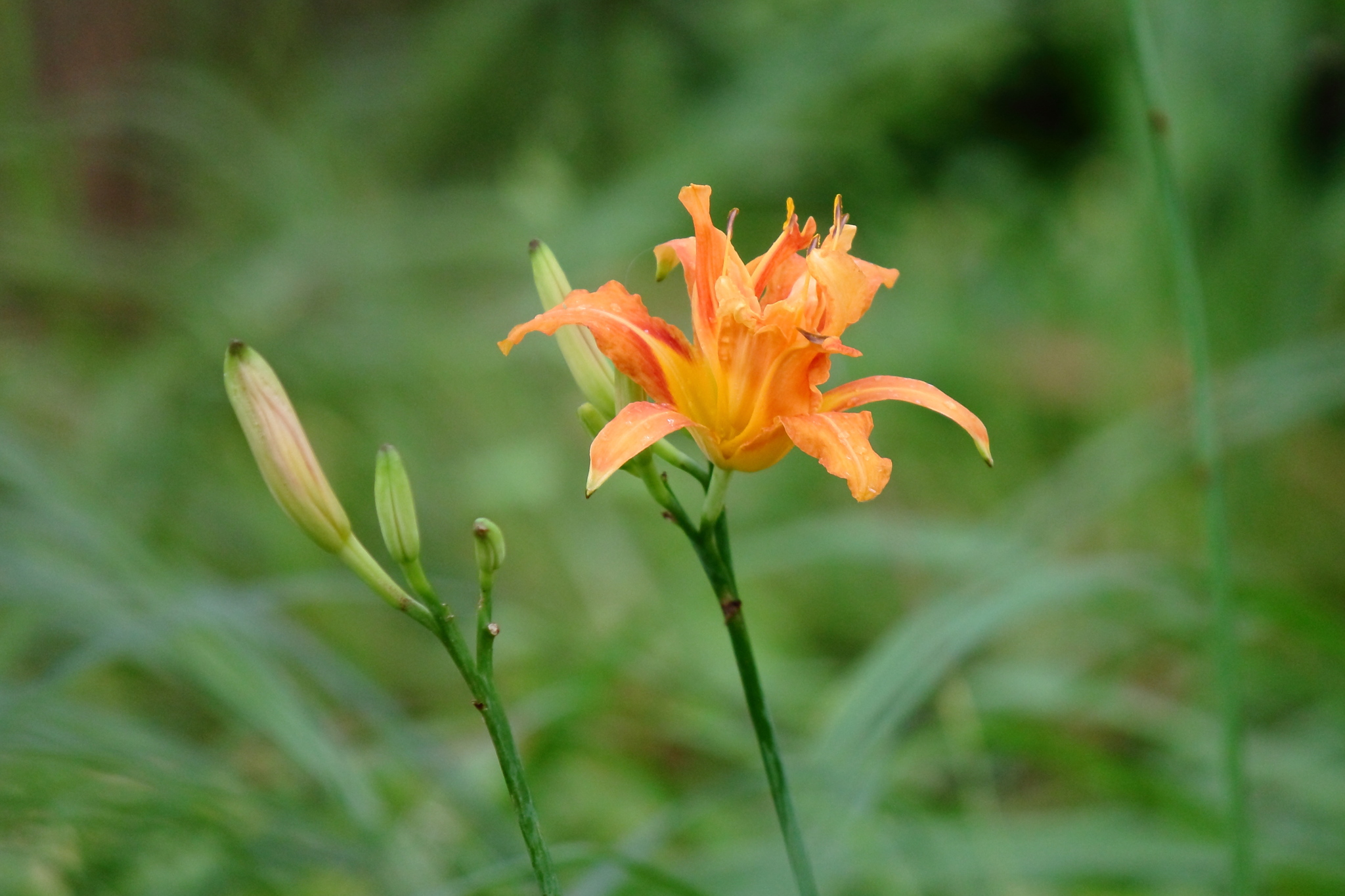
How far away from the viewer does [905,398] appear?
629mm

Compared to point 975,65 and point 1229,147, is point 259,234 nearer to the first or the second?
point 975,65

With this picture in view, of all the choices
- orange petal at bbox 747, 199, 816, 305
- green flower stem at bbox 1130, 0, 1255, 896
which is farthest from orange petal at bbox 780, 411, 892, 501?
green flower stem at bbox 1130, 0, 1255, 896

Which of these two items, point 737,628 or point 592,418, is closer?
point 737,628

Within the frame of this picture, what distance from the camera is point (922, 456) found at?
2936 millimetres

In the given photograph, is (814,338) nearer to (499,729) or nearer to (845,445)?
(845,445)

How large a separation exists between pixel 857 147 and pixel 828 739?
261 cm

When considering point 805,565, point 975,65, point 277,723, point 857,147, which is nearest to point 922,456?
point 805,565

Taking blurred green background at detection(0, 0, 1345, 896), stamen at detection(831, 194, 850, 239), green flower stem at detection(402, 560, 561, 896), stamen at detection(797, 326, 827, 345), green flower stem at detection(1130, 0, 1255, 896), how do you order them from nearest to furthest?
green flower stem at detection(402, 560, 561, 896) → stamen at detection(797, 326, 827, 345) → stamen at detection(831, 194, 850, 239) → green flower stem at detection(1130, 0, 1255, 896) → blurred green background at detection(0, 0, 1345, 896)

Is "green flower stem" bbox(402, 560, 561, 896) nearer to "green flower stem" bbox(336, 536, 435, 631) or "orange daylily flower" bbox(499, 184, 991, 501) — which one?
"green flower stem" bbox(336, 536, 435, 631)

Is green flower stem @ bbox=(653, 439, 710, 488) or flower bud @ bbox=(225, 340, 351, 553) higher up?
green flower stem @ bbox=(653, 439, 710, 488)

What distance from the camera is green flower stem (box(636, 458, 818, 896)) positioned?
0.57m

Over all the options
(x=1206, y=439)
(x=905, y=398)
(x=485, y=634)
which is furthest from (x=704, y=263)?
(x=1206, y=439)

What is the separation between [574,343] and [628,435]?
0.47ft

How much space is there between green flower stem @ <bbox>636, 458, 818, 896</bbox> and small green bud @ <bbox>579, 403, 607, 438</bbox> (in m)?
0.06
